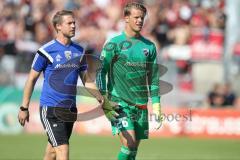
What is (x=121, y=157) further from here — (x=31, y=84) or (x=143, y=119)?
(x=31, y=84)

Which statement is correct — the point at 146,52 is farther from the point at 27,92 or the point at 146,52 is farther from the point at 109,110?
the point at 27,92

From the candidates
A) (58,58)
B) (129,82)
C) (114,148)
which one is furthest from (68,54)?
(114,148)

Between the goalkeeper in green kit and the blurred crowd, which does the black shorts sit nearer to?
the goalkeeper in green kit

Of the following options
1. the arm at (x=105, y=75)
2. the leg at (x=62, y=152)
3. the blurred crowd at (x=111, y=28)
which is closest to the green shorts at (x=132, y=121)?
the arm at (x=105, y=75)

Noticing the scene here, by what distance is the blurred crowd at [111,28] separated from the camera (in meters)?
22.9

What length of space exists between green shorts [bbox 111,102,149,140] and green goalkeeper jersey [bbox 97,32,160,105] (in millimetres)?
133

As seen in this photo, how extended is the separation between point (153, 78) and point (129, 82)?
1.28 feet

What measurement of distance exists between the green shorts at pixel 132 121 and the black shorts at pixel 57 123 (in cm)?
73

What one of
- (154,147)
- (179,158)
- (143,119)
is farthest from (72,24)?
(154,147)

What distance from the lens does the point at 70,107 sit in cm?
1066

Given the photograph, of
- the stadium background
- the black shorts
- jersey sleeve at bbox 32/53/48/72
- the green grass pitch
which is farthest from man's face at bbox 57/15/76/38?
the stadium background

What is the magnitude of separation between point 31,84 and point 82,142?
10.3 meters

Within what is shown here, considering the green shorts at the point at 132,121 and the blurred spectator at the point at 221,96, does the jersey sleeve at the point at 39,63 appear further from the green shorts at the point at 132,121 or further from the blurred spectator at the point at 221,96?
the blurred spectator at the point at 221,96

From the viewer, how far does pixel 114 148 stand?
61.8ft
